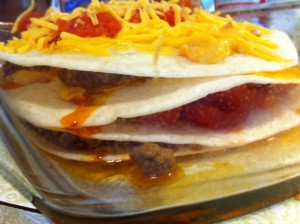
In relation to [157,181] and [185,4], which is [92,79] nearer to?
[157,181]

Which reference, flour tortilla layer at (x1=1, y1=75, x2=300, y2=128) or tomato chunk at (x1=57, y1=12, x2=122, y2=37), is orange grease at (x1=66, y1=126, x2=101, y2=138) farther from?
tomato chunk at (x1=57, y1=12, x2=122, y2=37)

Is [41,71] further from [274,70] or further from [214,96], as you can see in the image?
[274,70]

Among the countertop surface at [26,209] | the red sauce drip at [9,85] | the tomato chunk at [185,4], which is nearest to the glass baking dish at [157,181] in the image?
the countertop surface at [26,209]

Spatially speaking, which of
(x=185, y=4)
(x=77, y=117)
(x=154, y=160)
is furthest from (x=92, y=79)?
(x=185, y=4)

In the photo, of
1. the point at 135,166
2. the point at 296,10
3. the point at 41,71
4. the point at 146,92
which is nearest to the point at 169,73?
the point at 146,92

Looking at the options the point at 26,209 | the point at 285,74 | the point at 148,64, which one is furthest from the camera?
the point at 285,74

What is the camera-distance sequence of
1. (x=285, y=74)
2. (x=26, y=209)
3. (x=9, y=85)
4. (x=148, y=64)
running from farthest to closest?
1. (x=9, y=85)
2. (x=285, y=74)
3. (x=148, y=64)
4. (x=26, y=209)
